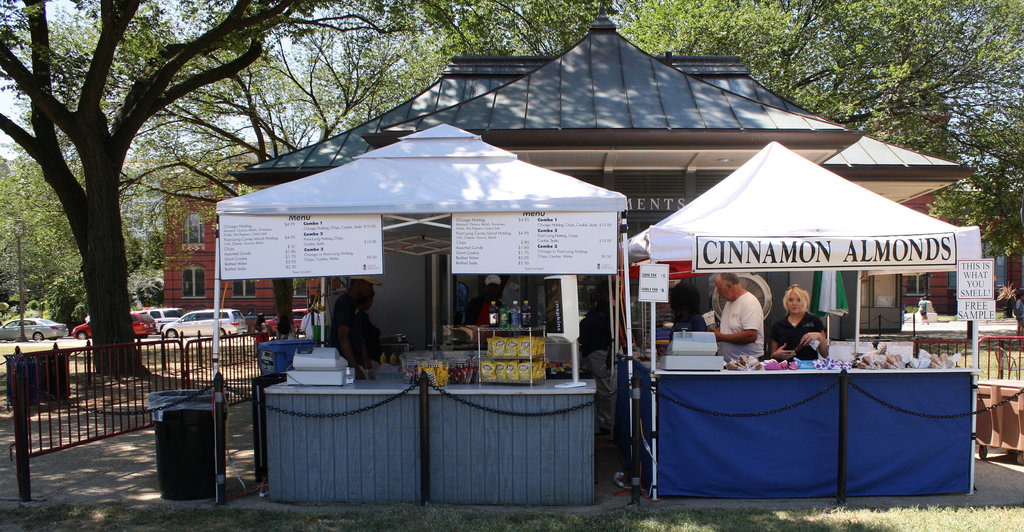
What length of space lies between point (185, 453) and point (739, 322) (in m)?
5.28

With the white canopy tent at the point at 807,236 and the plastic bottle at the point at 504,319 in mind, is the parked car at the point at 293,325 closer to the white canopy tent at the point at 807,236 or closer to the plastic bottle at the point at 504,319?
the plastic bottle at the point at 504,319

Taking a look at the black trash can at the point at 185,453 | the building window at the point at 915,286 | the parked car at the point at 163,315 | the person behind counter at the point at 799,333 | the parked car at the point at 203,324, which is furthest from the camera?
the building window at the point at 915,286

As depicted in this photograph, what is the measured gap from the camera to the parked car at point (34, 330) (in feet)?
110

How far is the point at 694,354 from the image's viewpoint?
594 centimetres

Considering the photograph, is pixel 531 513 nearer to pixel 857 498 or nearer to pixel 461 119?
pixel 857 498

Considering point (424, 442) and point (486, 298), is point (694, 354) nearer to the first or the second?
point (424, 442)

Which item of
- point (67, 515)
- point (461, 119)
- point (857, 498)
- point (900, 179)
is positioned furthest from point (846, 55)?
point (67, 515)

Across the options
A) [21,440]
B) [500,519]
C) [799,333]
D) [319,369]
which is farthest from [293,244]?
[799,333]

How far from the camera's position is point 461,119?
972 centimetres

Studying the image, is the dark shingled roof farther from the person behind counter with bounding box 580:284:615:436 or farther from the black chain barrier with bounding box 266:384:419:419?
the black chain barrier with bounding box 266:384:419:419

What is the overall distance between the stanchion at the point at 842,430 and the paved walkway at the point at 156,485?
129 mm

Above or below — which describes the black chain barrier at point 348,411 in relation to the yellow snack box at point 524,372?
below

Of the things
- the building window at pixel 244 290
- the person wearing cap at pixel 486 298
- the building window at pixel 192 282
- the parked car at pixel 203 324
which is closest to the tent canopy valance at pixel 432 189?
the person wearing cap at pixel 486 298

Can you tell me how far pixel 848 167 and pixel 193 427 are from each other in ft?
30.2
